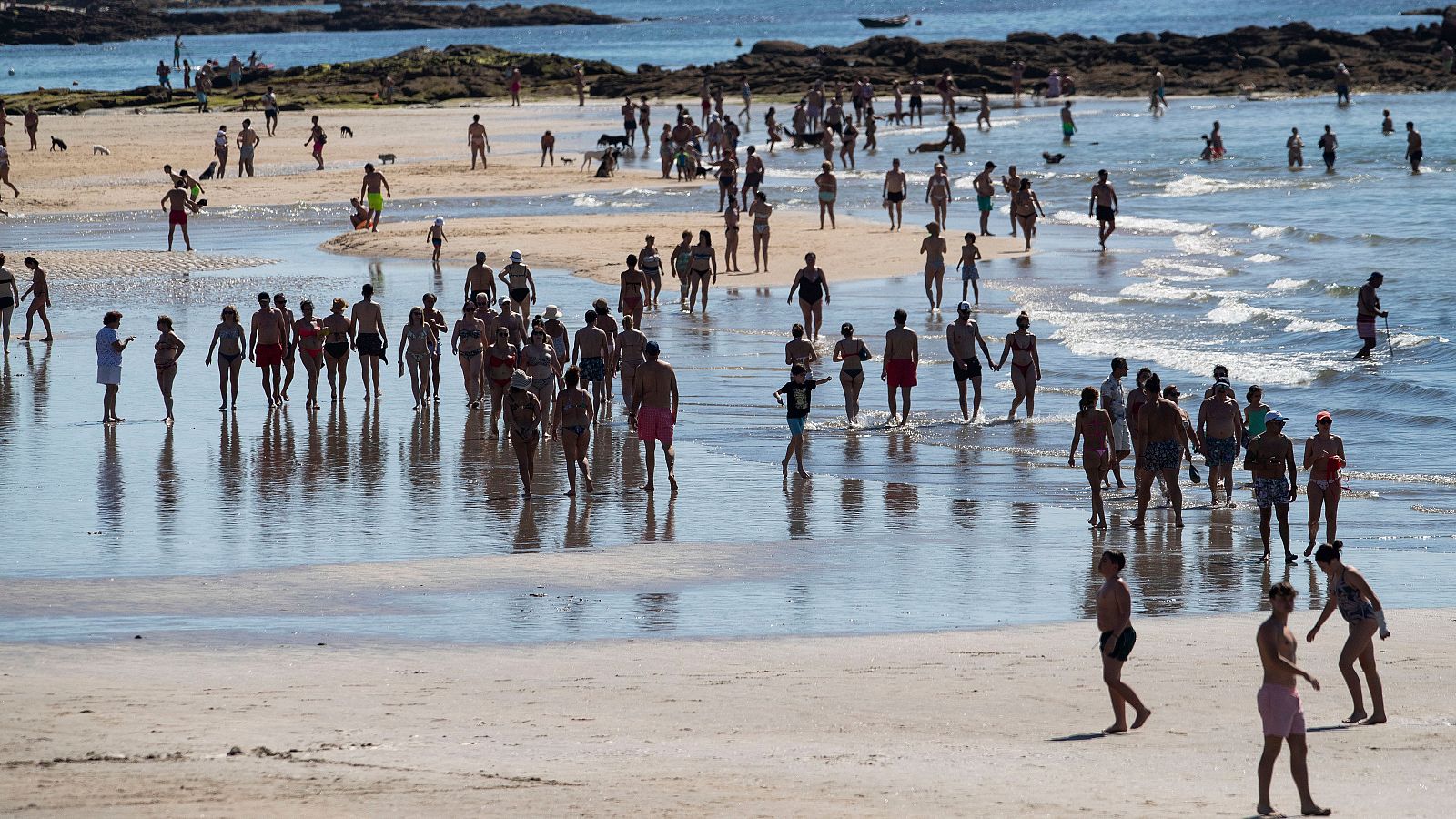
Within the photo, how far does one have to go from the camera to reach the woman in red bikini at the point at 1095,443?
1477cm

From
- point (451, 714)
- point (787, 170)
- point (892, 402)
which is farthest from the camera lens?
point (787, 170)

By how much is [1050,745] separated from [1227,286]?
21.6 metres

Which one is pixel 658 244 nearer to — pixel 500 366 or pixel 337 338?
pixel 337 338

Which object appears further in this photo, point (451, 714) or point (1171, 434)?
point (1171, 434)

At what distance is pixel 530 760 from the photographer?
29.7 feet

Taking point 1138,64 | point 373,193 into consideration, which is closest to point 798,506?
point 373,193

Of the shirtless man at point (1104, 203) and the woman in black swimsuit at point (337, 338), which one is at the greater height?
the shirtless man at point (1104, 203)

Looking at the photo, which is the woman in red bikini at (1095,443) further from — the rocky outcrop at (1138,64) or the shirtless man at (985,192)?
the rocky outcrop at (1138,64)

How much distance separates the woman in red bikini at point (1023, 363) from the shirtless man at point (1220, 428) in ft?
10.9

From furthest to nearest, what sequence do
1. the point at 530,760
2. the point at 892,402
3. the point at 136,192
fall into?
the point at 136,192
the point at 892,402
the point at 530,760

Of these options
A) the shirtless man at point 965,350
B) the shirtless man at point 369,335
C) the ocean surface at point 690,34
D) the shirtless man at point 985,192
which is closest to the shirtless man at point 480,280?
the shirtless man at point 369,335

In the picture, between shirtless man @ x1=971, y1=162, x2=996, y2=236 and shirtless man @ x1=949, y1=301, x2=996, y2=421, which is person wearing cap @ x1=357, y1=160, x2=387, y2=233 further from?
shirtless man @ x1=949, y1=301, x2=996, y2=421

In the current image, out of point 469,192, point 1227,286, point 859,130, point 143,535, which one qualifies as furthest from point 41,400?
point 859,130

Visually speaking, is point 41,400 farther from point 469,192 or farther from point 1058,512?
point 469,192
